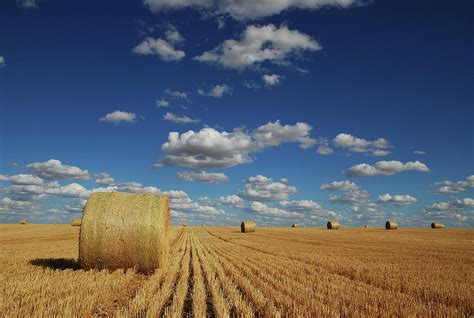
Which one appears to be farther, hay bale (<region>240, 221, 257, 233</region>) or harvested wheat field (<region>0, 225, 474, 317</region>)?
hay bale (<region>240, 221, 257, 233</region>)

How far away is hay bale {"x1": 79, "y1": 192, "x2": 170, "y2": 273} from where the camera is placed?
10.7m

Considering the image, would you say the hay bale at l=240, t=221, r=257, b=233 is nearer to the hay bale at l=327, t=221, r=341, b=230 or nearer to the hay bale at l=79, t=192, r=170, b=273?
the hay bale at l=327, t=221, r=341, b=230

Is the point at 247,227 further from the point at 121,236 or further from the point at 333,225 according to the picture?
the point at 121,236

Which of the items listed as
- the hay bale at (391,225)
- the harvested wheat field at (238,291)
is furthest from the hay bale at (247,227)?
the harvested wheat field at (238,291)

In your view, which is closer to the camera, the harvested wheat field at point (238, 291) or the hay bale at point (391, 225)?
the harvested wheat field at point (238, 291)

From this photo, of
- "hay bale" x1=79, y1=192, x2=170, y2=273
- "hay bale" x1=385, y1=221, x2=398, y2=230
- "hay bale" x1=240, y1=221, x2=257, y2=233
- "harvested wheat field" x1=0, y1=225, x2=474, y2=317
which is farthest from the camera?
"hay bale" x1=385, y1=221, x2=398, y2=230

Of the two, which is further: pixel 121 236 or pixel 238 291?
pixel 121 236

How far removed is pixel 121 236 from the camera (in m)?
10.8

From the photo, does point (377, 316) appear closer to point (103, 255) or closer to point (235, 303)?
point (235, 303)

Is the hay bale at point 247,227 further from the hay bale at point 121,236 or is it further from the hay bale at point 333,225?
the hay bale at point 121,236

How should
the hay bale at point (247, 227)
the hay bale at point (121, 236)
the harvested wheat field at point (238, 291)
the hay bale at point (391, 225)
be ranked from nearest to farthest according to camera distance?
the harvested wheat field at point (238, 291)
the hay bale at point (121, 236)
the hay bale at point (247, 227)
the hay bale at point (391, 225)

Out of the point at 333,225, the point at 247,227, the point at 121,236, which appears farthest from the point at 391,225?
the point at 121,236

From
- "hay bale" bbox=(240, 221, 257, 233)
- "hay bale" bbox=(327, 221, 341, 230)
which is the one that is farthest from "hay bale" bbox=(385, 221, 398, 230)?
"hay bale" bbox=(240, 221, 257, 233)

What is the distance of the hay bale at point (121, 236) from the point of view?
420 inches
